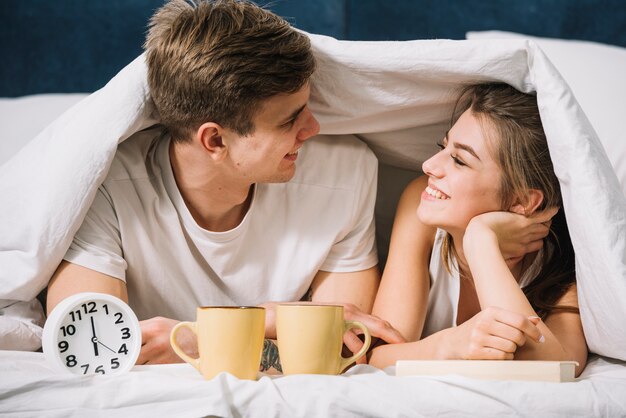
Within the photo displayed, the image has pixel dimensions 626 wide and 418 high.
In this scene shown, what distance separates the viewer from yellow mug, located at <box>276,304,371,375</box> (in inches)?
37.3

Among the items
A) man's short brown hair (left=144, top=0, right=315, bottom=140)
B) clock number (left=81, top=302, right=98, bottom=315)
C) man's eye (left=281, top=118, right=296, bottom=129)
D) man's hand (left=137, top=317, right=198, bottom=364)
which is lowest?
man's hand (left=137, top=317, right=198, bottom=364)

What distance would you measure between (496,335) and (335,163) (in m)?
0.52

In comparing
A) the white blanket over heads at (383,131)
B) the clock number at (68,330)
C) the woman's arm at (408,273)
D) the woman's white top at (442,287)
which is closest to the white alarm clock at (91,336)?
the clock number at (68,330)

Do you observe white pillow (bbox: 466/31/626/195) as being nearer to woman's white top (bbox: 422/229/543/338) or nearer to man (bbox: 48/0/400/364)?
woman's white top (bbox: 422/229/543/338)

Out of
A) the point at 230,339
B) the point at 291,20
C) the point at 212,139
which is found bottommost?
the point at 230,339

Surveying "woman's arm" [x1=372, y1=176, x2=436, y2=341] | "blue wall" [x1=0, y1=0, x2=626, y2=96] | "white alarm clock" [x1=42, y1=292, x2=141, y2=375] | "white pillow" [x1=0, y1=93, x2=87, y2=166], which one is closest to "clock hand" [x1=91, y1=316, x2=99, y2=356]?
"white alarm clock" [x1=42, y1=292, x2=141, y2=375]

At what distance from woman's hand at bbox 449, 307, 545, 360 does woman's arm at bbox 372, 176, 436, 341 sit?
26 cm

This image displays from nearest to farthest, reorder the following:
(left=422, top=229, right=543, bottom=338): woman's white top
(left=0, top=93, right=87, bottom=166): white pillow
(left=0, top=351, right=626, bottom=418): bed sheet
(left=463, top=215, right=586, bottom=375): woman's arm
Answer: (left=0, top=351, right=626, bottom=418): bed sheet < (left=463, top=215, right=586, bottom=375): woman's arm < (left=422, top=229, right=543, bottom=338): woman's white top < (left=0, top=93, right=87, bottom=166): white pillow

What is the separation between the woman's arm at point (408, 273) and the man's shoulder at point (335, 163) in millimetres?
90

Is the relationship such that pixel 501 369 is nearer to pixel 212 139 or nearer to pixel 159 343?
pixel 159 343

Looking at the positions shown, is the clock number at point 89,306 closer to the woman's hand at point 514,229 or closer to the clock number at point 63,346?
the clock number at point 63,346

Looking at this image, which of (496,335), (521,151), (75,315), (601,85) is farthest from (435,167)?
(75,315)

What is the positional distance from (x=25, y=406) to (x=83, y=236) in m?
0.40

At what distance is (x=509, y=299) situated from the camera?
3.70 ft
